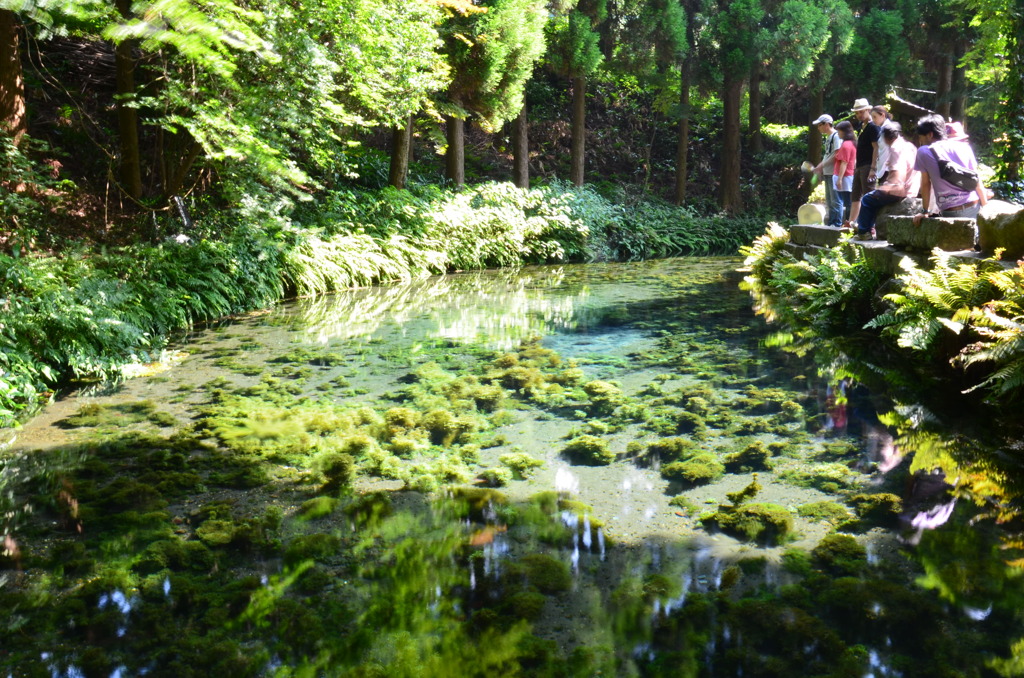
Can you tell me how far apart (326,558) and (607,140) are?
24.2 metres

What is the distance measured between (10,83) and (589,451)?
7.91m

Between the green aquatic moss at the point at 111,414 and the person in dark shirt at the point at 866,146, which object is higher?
the person in dark shirt at the point at 866,146

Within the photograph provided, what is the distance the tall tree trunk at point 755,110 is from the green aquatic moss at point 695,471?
20011 millimetres

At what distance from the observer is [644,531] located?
3.50 metres

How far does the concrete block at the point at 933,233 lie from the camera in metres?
6.90

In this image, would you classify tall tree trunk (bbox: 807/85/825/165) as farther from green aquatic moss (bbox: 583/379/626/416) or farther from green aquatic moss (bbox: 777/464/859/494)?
green aquatic moss (bbox: 777/464/859/494)

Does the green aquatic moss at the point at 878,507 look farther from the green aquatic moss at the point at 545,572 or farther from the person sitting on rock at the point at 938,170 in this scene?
the person sitting on rock at the point at 938,170

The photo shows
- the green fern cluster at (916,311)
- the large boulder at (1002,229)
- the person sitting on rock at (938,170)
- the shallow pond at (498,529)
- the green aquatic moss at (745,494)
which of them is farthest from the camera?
the person sitting on rock at (938,170)

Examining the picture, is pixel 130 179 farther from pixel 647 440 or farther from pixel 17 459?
pixel 647 440

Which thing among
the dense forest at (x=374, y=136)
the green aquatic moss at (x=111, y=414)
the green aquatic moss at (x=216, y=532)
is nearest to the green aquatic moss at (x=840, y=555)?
the green aquatic moss at (x=216, y=532)

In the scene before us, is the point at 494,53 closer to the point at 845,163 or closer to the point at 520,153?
the point at 520,153

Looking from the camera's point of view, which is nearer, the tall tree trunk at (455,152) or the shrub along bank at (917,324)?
the shrub along bank at (917,324)

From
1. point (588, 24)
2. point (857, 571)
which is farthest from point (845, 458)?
point (588, 24)

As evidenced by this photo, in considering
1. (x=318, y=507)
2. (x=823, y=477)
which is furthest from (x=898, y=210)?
(x=318, y=507)
